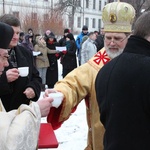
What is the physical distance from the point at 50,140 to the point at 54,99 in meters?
0.43

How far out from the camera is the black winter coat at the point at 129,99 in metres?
1.92

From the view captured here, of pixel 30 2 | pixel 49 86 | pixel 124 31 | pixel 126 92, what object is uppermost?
pixel 30 2

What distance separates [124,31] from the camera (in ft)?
9.93

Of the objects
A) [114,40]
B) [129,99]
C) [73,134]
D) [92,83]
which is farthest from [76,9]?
[129,99]

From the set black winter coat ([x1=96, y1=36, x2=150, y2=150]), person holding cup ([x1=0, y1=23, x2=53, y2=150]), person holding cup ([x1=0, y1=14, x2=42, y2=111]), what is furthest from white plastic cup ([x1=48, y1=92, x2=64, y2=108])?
person holding cup ([x1=0, y1=14, x2=42, y2=111])

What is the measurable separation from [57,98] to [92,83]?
418mm

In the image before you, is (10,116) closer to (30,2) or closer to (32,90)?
(32,90)

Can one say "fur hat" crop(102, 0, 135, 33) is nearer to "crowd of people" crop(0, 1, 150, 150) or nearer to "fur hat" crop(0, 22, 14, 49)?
"crowd of people" crop(0, 1, 150, 150)

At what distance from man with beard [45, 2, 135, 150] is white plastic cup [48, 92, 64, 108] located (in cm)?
7

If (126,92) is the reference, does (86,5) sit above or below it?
above

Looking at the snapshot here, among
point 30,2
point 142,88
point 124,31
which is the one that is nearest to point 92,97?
point 124,31

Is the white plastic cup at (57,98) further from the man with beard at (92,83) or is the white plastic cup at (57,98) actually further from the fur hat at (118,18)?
the fur hat at (118,18)

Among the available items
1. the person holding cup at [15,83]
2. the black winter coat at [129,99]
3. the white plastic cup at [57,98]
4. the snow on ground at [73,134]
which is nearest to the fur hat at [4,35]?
the white plastic cup at [57,98]

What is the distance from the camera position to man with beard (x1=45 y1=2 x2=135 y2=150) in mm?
2707
